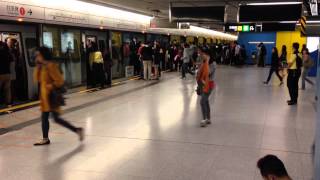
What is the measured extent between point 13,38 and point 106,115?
345 cm

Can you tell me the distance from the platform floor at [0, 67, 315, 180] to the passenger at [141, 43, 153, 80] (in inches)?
212

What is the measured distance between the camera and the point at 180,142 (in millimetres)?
6035

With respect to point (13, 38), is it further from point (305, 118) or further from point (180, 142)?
point (305, 118)

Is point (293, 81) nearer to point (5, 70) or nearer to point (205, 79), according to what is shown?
point (205, 79)

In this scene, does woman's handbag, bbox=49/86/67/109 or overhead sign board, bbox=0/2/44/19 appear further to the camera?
overhead sign board, bbox=0/2/44/19

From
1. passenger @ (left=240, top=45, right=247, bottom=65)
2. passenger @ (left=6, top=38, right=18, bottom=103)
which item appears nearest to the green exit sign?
passenger @ (left=240, top=45, right=247, bottom=65)

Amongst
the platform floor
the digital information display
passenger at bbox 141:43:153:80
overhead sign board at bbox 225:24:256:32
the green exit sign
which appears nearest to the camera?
the platform floor

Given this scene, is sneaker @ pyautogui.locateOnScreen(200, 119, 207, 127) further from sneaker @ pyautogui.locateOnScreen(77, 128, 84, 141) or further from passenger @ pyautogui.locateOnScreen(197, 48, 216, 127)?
sneaker @ pyautogui.locateOnScreen(77, 128, 84, 141)

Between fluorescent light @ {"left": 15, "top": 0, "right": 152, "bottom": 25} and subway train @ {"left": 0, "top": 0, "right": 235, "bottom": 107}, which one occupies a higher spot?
fluorescent light @ {"left": 15, "top": 0, "right": 152, "bottom": 25}

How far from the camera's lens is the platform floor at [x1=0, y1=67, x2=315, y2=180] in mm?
4742

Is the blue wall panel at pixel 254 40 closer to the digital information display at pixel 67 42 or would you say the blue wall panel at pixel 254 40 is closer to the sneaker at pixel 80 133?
the digital information display at pixel 67 42

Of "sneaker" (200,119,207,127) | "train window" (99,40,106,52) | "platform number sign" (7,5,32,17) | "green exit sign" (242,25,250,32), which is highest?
"green exit sign" (242,25,250,32)

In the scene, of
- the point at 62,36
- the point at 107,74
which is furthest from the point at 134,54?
the point at 62,36

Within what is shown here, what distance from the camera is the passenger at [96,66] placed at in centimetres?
1297
